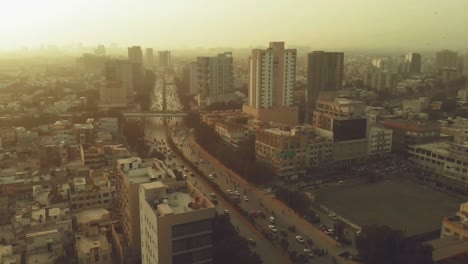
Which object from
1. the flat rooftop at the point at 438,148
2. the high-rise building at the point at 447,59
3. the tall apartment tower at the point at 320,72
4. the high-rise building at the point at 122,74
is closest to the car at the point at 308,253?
the flat rooftop at the point at 438,148

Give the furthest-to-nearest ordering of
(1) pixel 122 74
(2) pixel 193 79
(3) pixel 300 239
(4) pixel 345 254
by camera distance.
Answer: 1. (2) pixel 193 79
2. (1) pixel 122 74
3. (3) pixel 300 239
4. (4) pixel 345 254

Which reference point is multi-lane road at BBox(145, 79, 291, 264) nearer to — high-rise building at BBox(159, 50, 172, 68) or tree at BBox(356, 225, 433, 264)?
tree at BBox(356, 225, 433, 264)

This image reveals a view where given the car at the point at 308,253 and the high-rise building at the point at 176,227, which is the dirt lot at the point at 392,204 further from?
the high-rise building at the point at 176,227

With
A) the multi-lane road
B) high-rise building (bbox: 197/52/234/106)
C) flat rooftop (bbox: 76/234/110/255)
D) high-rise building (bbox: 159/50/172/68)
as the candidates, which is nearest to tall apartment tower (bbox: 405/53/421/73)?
high-rise building (bbox: 197/52/234/106)

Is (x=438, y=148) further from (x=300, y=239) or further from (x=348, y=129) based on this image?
(x=300, y=239)

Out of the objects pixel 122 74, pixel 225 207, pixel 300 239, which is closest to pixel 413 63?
pixel 122 74
